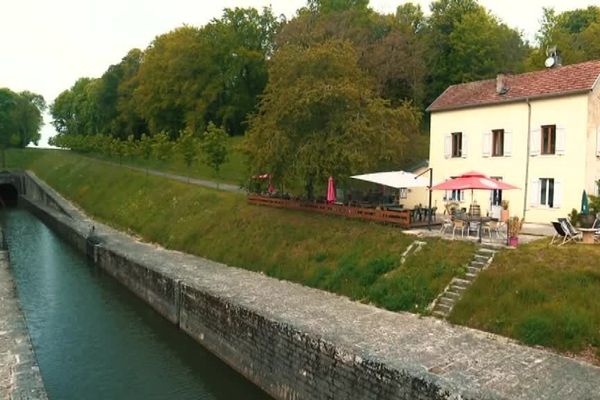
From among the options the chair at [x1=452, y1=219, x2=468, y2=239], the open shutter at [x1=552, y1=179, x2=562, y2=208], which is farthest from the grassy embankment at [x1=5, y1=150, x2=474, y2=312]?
the open shutter at [x1=552, y1=179, x2=562, y2=208]

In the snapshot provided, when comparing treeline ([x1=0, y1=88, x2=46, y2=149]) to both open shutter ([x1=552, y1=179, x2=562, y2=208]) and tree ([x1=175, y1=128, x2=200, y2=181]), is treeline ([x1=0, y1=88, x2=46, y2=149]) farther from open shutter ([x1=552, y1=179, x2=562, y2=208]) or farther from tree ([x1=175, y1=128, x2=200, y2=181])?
open shutter ([x1=552, y1=179, x2=562, y2=208])

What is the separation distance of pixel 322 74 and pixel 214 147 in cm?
1587

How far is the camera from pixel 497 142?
85.4 ft

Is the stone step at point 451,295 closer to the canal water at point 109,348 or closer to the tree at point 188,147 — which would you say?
the canal water at point 109,348

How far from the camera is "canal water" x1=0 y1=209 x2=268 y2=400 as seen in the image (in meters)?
15.5

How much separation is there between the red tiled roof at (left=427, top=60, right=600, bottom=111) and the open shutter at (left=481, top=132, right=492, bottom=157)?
5.34 ft

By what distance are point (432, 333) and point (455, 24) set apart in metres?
48.7

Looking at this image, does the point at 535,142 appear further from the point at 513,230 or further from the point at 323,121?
the point at 323,121

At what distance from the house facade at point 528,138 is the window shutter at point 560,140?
0.13ft

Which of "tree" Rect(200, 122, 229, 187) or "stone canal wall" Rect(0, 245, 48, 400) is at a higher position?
"tree" Rect(200, 122, 229, 187)

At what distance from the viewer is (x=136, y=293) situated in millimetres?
24953

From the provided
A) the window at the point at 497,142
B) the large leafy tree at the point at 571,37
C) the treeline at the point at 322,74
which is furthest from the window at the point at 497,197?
the large leafy tree at the point at 571,37

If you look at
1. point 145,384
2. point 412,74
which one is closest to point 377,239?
point 145,384

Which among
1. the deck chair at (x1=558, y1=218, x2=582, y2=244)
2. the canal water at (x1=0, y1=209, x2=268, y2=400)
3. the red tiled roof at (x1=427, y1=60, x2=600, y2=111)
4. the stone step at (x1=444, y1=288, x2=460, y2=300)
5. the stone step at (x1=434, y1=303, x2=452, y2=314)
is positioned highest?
the red tiled roof at (x1=427, y1=60, x2=600, y2=111)
